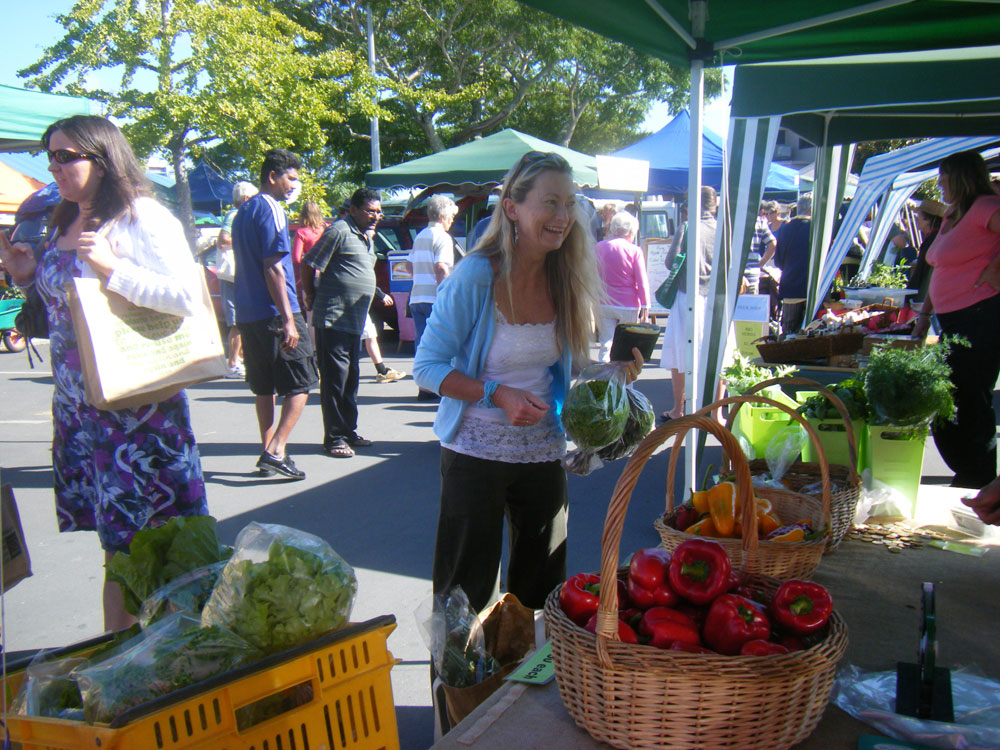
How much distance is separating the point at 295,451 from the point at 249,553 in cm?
490

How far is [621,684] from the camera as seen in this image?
1.37m

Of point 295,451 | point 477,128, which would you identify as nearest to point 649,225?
point 295,451

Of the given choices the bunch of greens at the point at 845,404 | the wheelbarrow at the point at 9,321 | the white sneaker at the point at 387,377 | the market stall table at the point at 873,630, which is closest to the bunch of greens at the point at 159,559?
the market stall table at the point at 873,630

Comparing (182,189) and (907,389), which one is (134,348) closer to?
(907,389)

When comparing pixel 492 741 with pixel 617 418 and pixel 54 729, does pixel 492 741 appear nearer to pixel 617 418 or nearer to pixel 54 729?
pixel 54 729

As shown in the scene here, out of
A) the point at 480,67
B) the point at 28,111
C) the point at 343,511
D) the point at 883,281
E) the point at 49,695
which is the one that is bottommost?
the point at 343,511

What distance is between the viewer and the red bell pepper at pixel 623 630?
142cm

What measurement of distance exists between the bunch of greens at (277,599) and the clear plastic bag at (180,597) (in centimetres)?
13

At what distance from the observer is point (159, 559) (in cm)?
184

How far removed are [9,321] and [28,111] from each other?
11238 mm

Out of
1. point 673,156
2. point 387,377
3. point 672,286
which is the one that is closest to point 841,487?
point 672,286

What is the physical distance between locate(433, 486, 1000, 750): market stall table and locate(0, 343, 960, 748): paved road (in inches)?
48.1

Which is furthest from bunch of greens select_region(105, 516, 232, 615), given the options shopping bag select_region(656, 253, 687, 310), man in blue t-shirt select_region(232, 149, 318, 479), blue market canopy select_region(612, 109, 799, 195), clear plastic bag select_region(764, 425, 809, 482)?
blue market canopy select_region(612, 109, 799, 195)

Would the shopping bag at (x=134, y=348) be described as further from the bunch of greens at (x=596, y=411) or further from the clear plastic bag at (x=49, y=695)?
the bunch of greens at (x=596, y=411)
